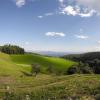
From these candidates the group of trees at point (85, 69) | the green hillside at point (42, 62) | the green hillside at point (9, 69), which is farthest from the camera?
the green hillside at point (42, 62)

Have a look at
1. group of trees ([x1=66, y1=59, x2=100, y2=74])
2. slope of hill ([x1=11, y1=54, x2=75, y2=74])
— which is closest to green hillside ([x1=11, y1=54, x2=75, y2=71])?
slope of hill ([x1=11, y1=54, x2=75, y2=74])

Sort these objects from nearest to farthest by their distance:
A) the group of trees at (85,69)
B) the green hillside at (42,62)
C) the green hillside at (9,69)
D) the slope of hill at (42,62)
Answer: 1. the green hillside at (9,69)
2. the group of trees at (85,69)
3. the slope of hill at (42,62)
4. the green hillside at (42,62)

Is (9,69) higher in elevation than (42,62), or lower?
lower

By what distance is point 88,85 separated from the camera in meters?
31.6

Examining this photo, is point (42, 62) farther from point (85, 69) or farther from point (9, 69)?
point (9, 69)

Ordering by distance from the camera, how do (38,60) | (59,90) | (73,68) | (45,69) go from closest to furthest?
(59,90) → (73,68) → (45,69) → (38,60)

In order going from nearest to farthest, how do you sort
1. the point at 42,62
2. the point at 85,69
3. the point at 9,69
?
1. the point at 9,69
2. the point at 85,69
3. the point at 42,62

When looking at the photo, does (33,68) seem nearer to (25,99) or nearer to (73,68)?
(73,68)

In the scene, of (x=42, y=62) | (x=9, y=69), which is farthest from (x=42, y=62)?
(x=9, y=69)

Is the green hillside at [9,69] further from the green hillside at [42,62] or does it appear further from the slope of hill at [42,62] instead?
the green hillside at [42,62]

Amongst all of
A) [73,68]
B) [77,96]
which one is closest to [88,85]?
[77,96]

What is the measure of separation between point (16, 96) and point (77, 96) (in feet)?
20.9

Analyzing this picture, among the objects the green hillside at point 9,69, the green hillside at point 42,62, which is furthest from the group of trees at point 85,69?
the green hillside at point 9,69

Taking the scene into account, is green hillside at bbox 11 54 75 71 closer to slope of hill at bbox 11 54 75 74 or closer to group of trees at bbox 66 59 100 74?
slope of hill at bbox 11 54 75 74
